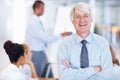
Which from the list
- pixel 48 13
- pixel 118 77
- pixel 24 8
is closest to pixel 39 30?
pixel 118 77

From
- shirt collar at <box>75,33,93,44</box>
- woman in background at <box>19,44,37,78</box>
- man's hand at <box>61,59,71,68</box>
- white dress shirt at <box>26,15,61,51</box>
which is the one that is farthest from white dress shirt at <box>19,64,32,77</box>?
white dress shirt at <box>26,15,61,51</box>

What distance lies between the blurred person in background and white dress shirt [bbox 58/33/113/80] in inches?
65.8

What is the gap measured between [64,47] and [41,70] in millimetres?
2047

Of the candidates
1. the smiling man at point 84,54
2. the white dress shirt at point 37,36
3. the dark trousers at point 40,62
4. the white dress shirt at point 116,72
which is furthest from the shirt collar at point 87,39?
the dark trousers at point 40,62

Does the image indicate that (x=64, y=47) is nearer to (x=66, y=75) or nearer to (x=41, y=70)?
(x=66, y=75)

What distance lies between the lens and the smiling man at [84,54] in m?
2.65

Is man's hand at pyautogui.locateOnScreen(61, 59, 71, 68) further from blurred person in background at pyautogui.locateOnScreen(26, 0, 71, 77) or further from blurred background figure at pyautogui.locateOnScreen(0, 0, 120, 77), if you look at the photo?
blurred background figure at pyautogui.locateOnScreen(0, 0, 120, 77)

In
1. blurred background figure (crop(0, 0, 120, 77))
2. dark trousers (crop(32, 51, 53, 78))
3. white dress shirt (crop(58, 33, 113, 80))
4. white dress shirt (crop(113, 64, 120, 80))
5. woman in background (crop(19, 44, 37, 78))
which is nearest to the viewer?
white dress shirt (crop(58, 33, 113, 80))

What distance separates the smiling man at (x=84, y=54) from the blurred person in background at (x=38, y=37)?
5.51ft

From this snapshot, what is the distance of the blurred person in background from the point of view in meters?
4.40

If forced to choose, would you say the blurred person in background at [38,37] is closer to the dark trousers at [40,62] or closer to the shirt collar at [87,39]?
the dark trousers at [40,62]

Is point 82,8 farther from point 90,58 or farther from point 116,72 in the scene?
point 116,72

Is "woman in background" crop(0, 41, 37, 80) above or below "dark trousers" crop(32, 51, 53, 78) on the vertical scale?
above

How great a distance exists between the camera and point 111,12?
1988 cm
